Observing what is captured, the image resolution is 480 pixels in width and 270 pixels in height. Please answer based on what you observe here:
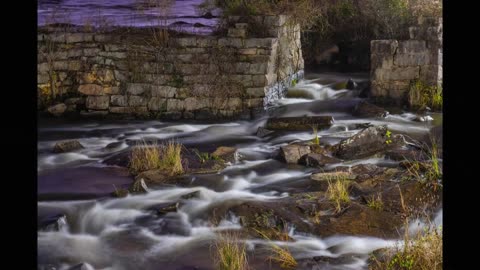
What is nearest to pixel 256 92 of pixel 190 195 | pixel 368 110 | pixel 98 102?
pixel 368 110

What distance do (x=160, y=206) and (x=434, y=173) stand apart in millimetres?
2780

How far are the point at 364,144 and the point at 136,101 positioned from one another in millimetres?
4529

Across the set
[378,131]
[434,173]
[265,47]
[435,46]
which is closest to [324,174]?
[434,173]

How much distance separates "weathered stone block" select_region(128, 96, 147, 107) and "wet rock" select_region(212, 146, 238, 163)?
304cm

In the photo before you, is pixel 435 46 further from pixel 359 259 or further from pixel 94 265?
pixel 94 265

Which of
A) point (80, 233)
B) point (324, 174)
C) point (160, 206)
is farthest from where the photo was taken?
point (324, 174)

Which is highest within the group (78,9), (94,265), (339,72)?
(78,9)

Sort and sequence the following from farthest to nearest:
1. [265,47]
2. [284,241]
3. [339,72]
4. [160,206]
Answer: [339,72] → [265,47] → [160,206] → [284,241]

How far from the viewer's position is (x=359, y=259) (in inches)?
186

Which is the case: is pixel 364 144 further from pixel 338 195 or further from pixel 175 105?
pixel 175 105

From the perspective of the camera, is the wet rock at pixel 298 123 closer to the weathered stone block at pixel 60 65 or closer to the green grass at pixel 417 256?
the weathered stone block at pixel 60 65

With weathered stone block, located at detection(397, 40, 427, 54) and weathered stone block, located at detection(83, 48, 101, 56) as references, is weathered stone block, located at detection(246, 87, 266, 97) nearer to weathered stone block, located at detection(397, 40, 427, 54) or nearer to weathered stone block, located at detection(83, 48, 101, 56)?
weathered stone block, located at detection(397, 40, 427, 54)

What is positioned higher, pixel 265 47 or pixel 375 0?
pixel 375 0

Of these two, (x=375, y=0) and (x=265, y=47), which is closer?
(x=265, y=47)
